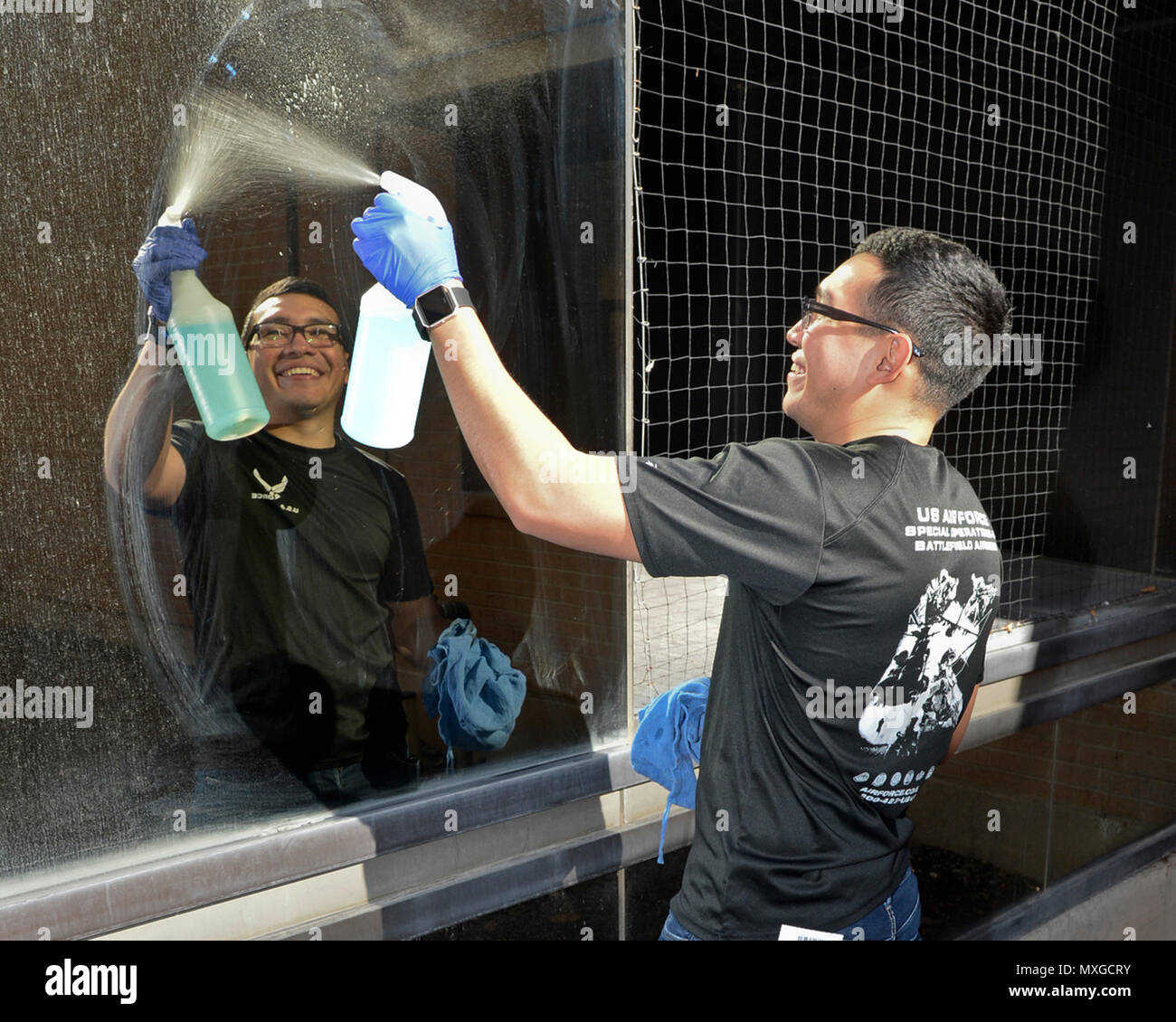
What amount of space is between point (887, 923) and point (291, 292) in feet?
5.58

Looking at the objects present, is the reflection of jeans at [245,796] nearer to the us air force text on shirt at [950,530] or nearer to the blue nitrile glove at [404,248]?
the blue nitrile glove at [404,248]

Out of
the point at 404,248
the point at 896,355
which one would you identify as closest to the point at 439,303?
the point at 404,248

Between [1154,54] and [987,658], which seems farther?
[1154,54]

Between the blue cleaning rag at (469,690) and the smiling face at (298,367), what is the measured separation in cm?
64

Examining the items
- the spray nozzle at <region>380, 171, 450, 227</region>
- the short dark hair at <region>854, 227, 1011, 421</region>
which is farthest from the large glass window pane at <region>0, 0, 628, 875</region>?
the short dark hair at <region>854, 227, 1011, 421</region>

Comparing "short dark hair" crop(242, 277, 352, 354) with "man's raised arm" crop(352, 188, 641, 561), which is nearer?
"man's raised arm" crop(352, 188, 641, 561)

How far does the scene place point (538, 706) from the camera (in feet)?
9.12

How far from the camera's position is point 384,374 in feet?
7.67

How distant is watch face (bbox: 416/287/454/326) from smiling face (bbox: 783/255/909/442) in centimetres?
67

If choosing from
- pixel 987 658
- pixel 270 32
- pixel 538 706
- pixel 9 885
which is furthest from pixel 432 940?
pixel 987 658

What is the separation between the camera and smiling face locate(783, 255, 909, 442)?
1906mm

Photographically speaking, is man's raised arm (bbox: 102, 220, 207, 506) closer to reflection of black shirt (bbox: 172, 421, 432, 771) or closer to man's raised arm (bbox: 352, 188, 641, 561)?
reflection of black shirt (bbox: 172, 421, 432, 771)

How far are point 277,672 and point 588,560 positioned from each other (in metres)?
0.89

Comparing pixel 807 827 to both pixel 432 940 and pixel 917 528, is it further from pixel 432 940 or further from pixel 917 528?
pixel 432 940
